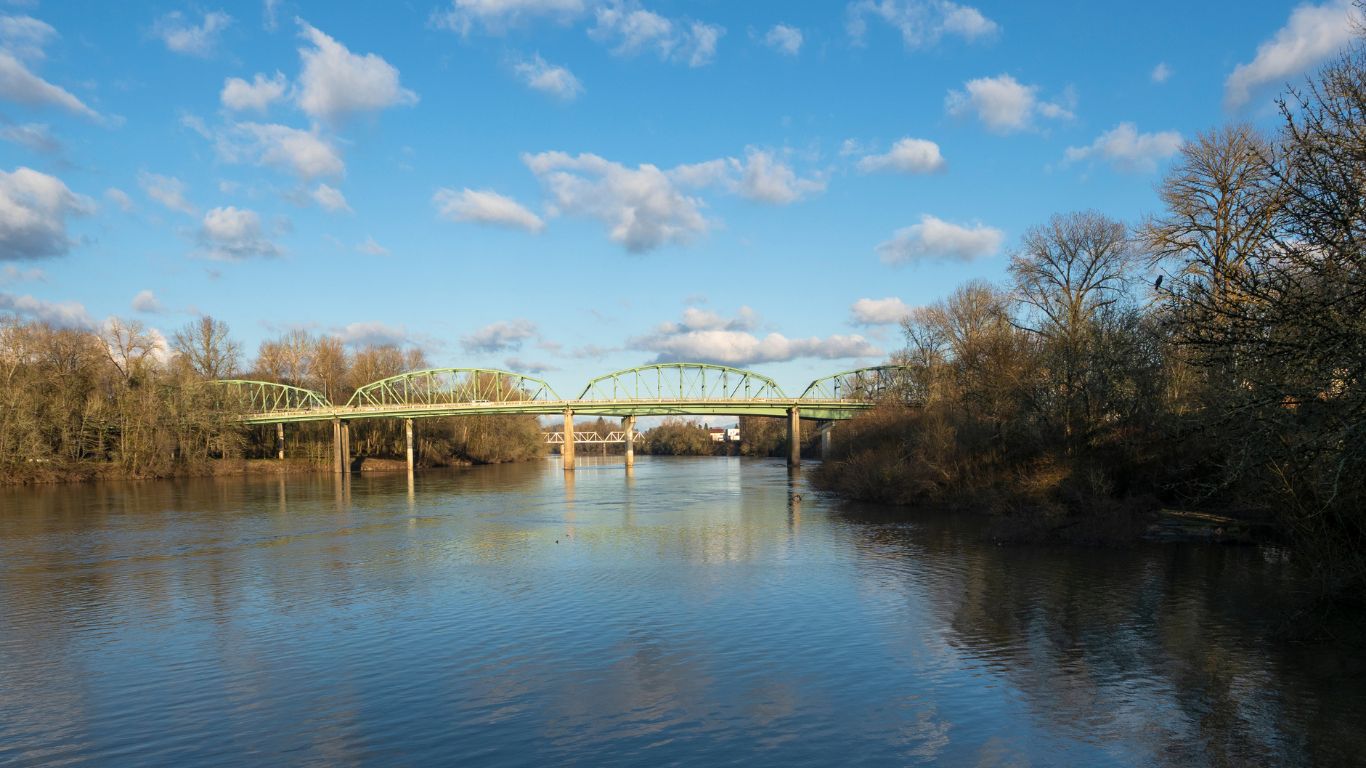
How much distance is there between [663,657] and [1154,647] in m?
9.52

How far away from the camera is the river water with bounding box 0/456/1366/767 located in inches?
460

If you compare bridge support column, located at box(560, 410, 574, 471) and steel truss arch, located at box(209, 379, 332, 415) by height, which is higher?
steel truss arch, located at box(209, 379, 332, 415)

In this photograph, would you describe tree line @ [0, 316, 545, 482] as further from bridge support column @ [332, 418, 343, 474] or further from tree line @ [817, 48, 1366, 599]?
tree line @ [817, 48, 1366, 599]

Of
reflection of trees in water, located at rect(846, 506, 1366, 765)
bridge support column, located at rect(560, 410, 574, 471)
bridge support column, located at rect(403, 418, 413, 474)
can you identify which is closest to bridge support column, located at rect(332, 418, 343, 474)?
bridge support column, located at rect(403, 418, 413, 474)

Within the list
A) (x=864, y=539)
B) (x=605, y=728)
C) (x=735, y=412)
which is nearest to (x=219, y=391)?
(x=735, y=412)

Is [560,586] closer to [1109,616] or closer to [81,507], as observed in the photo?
[1109,616]

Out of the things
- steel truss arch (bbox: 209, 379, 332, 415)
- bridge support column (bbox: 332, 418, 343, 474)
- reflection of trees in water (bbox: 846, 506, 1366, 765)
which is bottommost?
reflection of trees in water (bbox: 846, 506, 1366, 765)

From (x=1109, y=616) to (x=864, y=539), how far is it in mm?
14111

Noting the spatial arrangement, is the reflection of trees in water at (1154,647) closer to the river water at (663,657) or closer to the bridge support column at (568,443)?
the river water at (663,657)

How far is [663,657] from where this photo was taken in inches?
629

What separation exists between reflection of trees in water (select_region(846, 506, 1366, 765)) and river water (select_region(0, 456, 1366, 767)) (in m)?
0.08

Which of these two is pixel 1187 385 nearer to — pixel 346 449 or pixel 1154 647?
pixel 1154 647

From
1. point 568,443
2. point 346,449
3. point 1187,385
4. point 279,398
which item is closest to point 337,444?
point 346,449

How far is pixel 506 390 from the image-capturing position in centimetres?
13150
